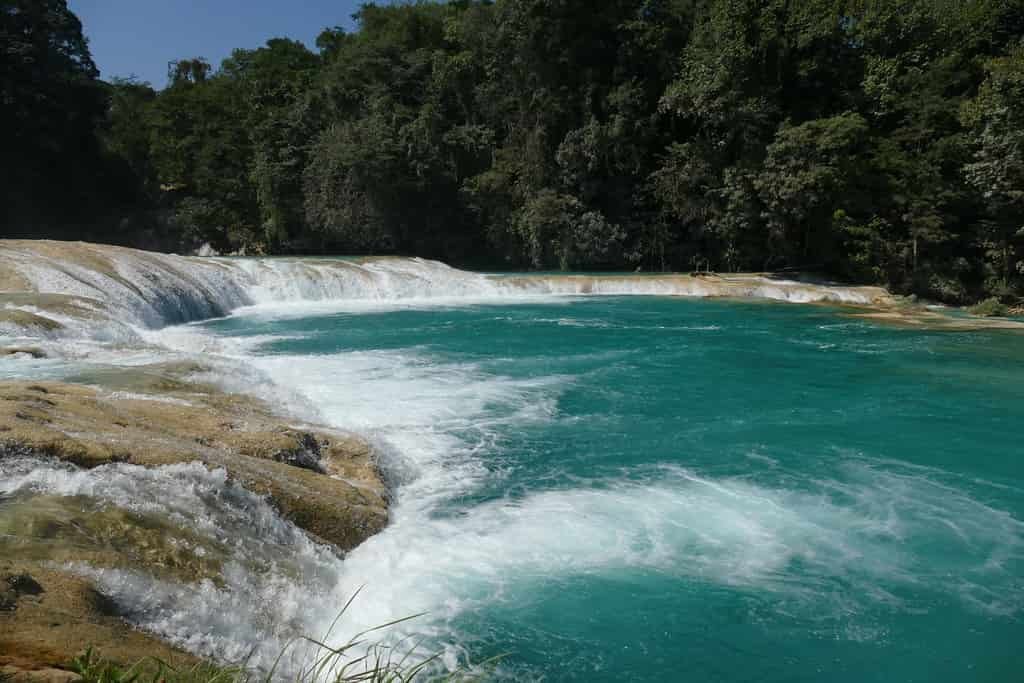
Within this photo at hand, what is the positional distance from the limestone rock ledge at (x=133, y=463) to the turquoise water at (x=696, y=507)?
539 millimetres

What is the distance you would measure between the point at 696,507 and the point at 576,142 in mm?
24153

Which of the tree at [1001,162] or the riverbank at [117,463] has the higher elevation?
the tree at [1001,162]

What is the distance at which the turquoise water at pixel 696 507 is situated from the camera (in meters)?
4.50

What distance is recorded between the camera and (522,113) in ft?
101

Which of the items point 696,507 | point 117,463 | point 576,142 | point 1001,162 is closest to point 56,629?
point 117,463

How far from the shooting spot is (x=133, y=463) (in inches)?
189

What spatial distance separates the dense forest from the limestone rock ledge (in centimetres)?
2071

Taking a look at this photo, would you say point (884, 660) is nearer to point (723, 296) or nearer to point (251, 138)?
point (723, 296)

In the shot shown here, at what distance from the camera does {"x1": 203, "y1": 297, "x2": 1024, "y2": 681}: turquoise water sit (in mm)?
4500

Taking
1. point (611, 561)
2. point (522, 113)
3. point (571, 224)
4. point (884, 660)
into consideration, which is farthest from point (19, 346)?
point (522, 113)

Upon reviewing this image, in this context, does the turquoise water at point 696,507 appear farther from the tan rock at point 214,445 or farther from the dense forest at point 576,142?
the dense forest at point 576,142

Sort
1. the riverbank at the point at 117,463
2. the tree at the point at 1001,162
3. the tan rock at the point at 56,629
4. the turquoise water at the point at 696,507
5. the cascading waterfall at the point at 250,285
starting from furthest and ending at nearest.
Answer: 1. the tree at the point at 1001,162
2. the cascading waterfall at the point at 250,285
3. the turquoise water at the point at 696,507
4. the riverbank at the point at 117,463
5. the tan rock at the point at 56,629

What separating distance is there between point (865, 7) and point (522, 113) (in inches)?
528

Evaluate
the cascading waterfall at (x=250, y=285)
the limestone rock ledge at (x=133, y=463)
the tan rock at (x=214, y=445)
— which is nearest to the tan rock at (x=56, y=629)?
the limestone rock ledge at (x=133, y=463)
